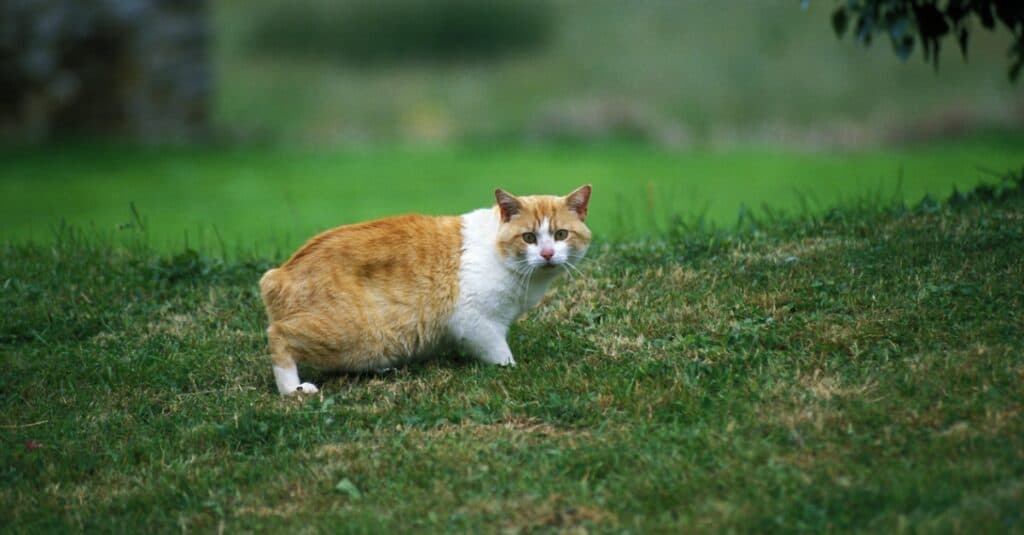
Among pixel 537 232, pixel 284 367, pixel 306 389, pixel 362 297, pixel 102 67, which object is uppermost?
pixel 102 67

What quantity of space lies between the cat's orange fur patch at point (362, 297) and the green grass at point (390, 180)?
4.50 metres

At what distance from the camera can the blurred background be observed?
43.1 ft

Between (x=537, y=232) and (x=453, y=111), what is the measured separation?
12.8 meters

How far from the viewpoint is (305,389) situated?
18.2ft

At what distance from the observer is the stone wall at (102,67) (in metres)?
15.1

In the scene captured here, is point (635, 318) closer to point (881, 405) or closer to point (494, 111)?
point (881, 405)

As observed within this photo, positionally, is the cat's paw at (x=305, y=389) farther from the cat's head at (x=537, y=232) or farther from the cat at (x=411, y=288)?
the cat's head at (x=537, y=232)

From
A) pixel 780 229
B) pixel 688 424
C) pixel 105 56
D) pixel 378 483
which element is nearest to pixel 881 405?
pixel 688 424

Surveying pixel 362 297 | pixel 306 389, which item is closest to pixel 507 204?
pixel 362 297

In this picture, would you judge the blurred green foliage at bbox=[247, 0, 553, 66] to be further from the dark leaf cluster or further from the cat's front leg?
the cat's front leg

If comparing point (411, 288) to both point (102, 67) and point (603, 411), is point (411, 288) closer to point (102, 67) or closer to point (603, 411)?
point (603, 411)

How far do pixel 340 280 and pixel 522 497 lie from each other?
177cm

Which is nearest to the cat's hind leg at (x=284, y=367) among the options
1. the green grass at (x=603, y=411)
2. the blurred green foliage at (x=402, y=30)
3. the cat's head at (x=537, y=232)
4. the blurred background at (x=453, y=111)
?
the green grass at (x=603, y=411)

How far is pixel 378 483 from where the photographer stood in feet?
15.0
